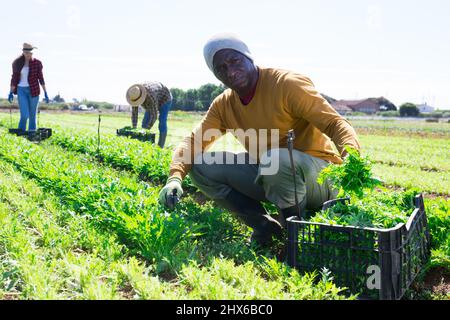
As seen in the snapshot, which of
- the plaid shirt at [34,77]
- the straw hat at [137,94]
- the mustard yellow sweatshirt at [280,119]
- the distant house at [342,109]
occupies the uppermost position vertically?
the distant house at [342,109]

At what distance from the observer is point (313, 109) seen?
10.2ft

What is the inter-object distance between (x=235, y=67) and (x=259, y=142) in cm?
58

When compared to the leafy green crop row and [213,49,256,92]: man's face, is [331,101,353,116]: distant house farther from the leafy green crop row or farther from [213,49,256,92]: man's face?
[213,49,256,92]: man's face

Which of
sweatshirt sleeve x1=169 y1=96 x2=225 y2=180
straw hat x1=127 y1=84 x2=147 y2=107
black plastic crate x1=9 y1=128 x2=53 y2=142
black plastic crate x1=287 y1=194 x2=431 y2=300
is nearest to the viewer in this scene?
black plastic crate x1=287 y1=194 x2=431 y2=300

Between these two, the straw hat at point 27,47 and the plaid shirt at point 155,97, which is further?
the straw hat at point 27,47

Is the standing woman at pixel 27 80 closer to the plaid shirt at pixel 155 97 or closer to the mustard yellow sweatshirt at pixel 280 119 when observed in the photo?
the plaid shirt at pixel 155 97

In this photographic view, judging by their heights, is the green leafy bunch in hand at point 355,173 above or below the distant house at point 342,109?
below

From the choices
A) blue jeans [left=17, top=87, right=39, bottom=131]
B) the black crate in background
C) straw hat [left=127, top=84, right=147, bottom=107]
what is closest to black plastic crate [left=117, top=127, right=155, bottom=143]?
the black crate in background

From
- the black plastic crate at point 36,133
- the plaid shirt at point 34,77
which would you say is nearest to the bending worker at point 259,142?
the black plastic crate at point 36,133

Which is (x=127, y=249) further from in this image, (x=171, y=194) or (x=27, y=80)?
(x=27, y=80)

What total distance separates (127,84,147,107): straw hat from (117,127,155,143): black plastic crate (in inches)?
30.5

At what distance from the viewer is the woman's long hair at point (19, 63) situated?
9758 millimetres

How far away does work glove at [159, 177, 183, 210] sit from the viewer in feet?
10.6
